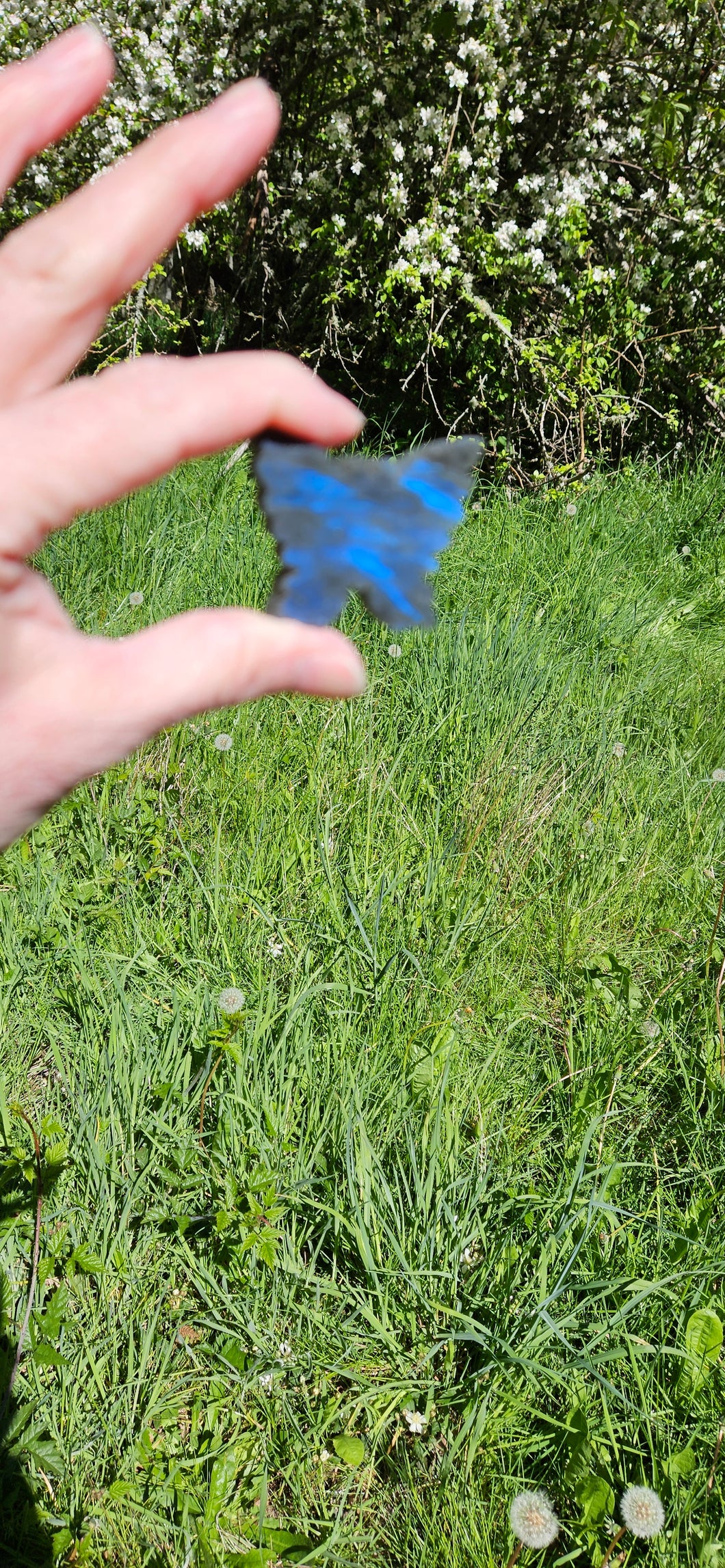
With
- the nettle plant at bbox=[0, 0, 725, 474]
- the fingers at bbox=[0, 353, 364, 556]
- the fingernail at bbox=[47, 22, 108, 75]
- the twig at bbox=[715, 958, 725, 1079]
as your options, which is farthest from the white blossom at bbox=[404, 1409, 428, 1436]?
the nettle plant at bbox=[0, 0, 725, 474]

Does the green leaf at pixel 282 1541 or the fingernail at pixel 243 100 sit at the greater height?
the fingernail at pixel 243 100

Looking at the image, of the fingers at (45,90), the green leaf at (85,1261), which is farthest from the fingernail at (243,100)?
the green leaf at (85,1261)

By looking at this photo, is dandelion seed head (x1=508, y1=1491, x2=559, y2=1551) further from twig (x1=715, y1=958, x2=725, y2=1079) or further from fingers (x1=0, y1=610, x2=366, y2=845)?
fingers (x1=0, y1=610, x2=366, y2=845)

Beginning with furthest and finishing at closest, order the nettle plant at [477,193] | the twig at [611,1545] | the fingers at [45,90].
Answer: the nettle plant at [477,193], the twig at [611,1545], the fingers at [45,90]

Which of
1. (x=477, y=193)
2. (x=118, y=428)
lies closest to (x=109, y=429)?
(x=118, y=428)

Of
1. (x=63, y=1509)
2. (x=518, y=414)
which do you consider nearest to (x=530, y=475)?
(x=518, y=414)

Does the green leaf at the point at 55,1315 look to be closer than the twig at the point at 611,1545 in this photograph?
No

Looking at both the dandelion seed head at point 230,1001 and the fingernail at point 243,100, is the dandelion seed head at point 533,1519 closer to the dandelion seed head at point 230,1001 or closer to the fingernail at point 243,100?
the dandelion seed head at point 230,1001
